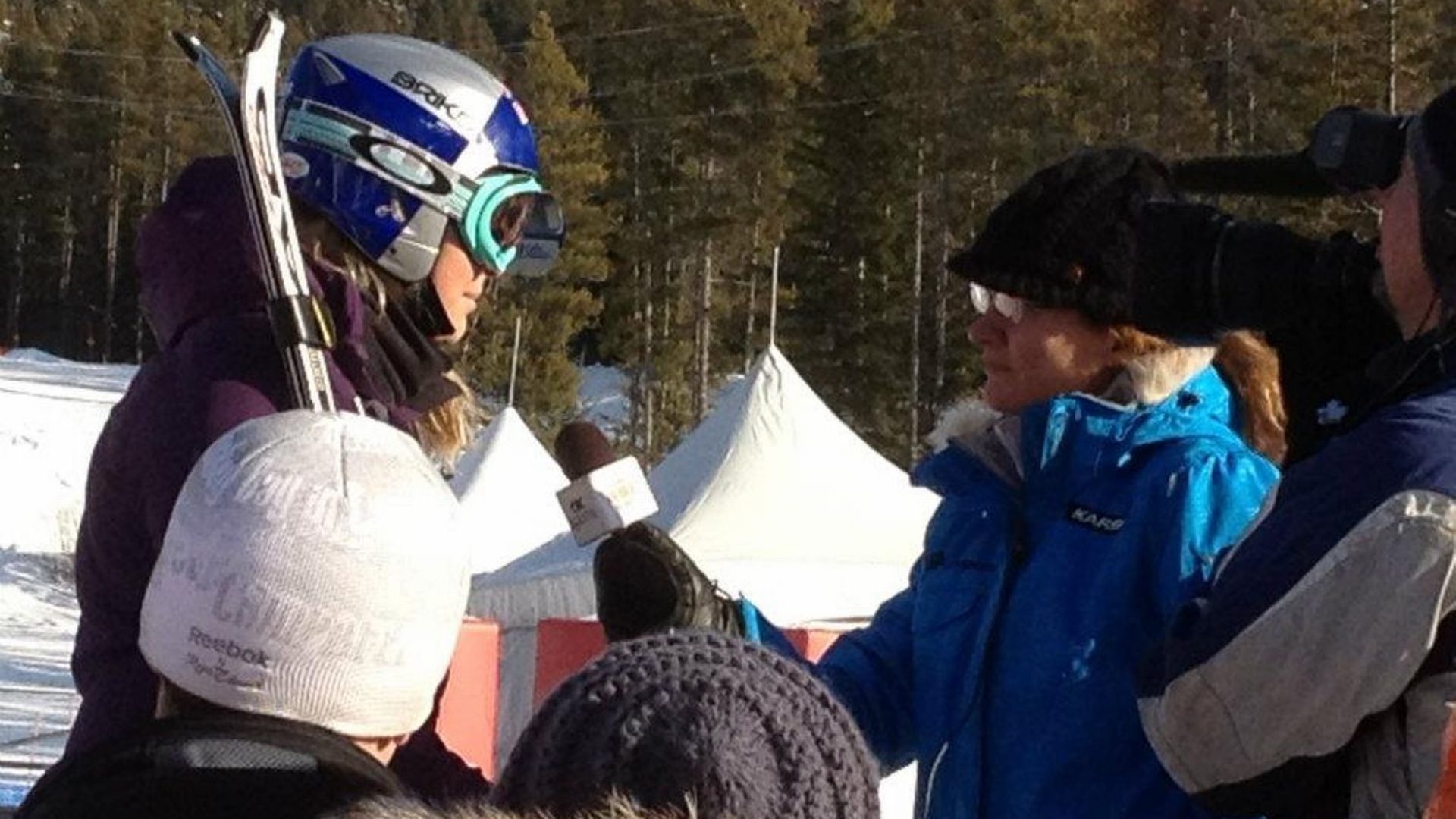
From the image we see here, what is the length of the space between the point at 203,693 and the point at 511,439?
17.3 m

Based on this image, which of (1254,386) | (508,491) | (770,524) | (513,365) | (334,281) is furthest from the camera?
(513,365)

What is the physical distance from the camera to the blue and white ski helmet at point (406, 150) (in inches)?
103

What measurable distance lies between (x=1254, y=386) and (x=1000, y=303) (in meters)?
0.36

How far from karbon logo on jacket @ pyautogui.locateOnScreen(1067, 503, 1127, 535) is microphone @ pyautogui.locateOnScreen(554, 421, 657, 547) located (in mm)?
522

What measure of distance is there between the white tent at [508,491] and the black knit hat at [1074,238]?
604 inches

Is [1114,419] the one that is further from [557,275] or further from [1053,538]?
[557,275]

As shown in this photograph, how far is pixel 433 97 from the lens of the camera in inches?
106

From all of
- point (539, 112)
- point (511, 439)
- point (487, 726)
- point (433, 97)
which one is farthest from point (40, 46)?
point (433, 97)

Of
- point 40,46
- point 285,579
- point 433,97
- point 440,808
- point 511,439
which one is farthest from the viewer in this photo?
point 40,46

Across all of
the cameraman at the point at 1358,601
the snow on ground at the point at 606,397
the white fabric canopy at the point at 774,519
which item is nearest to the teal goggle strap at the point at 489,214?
the cameraman at the point at 1358,601

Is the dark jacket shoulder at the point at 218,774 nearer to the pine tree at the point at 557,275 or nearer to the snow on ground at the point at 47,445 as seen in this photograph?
the snow on ground at the point at 47,445

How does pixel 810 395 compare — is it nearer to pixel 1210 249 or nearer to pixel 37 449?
pixel 1210 249

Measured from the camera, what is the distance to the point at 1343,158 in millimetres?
2176

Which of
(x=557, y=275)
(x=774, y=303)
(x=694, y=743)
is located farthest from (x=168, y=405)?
(x=557, y=275)
